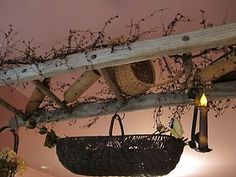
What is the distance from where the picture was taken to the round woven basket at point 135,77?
4.35ft

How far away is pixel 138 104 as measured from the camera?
4.85 ft

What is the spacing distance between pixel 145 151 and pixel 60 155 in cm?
31

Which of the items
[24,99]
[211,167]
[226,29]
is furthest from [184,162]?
[226,29]

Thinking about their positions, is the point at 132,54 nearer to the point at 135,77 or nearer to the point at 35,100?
the point at 135,77

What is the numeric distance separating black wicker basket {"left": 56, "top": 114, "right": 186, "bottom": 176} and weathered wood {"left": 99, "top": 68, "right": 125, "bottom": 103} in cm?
24

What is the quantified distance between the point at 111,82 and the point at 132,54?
0.83 ft

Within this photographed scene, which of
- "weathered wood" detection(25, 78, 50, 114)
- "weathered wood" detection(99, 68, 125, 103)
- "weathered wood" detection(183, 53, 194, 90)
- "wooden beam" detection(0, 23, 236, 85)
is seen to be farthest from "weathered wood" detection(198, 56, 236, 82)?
"weathered wood" detection(25, 78, 50, 114)

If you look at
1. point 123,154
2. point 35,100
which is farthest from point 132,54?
point 35,100

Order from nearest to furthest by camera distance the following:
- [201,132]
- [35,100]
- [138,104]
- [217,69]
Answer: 1. [201,132]
2. [217,69]
3. [138,104]
4. [35,100]

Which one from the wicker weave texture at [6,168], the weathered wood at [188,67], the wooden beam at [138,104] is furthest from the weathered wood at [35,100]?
the weathered wood at [188,67]

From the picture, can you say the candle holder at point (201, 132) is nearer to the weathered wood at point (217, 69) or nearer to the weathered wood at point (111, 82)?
the weathered wood at point (217, 69)

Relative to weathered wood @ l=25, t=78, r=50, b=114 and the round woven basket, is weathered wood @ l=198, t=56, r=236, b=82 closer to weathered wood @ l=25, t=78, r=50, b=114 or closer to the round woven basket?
the round woven basket

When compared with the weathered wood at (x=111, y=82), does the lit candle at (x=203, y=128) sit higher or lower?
lower

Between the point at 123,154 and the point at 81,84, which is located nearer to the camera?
the point at 123,154
